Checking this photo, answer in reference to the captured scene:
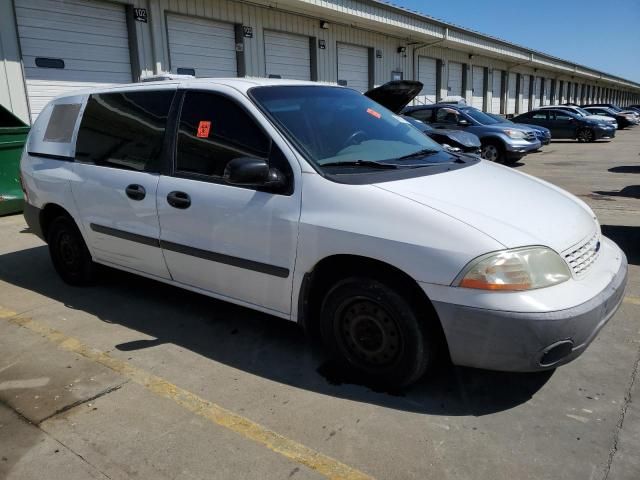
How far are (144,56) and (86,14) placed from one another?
1.34 metres

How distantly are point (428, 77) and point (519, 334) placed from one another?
22.2 m

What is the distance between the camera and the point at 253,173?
2.93 meters

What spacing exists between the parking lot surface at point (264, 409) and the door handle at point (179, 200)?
96cm

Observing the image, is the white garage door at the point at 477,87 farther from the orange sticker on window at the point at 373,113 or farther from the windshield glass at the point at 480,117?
the orange sticker on window at the point at 373,113

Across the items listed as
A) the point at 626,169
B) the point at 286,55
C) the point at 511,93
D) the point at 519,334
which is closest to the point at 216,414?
the point at 519,334

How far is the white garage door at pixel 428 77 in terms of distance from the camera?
2230cm

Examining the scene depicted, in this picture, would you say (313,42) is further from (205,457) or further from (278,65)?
(205,457)

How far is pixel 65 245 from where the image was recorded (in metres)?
4.74

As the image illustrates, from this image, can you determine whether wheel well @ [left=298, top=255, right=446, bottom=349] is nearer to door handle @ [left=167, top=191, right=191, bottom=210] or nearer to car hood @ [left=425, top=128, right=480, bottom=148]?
door handle @ [left=167, top=191, right=191, bottom=210]

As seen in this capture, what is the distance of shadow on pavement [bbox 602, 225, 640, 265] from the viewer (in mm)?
5266

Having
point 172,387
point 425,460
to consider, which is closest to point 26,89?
point 172,387

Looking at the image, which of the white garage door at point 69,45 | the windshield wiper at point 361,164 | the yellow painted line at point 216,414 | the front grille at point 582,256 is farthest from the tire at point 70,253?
the white garage door at point 69,45

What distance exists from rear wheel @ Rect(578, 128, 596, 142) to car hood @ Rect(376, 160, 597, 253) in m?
20.7

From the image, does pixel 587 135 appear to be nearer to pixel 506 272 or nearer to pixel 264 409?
pixel 506 272
